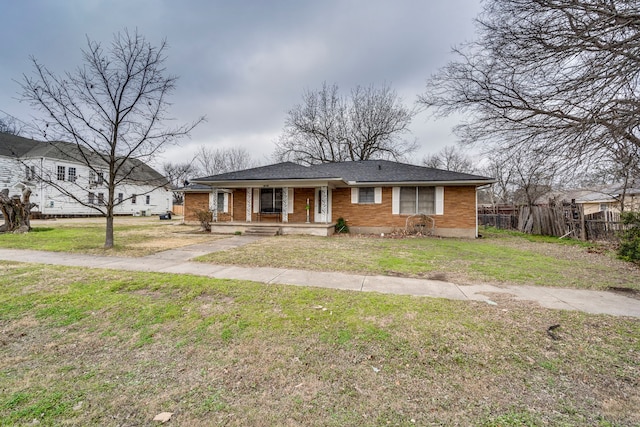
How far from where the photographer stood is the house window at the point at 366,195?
14641 mm

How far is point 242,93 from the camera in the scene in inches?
599

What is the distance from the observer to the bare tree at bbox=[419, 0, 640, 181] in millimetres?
4547

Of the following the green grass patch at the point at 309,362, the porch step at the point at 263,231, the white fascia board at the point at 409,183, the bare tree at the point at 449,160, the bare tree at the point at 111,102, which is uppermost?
the bare tree at the point at 449,160

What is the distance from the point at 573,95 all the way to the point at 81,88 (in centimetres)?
1360

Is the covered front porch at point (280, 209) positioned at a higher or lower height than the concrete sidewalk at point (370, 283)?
higher

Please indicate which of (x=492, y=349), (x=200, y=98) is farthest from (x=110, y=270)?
(x=200, y=98)

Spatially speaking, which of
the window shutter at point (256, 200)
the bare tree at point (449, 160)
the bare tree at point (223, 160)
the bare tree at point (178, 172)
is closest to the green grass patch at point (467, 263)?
the window shutter at point (256, 200)

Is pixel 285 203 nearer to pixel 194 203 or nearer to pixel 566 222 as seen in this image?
pixel 194 203

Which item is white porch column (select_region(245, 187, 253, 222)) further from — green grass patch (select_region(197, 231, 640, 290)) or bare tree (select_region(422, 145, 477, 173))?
bare tree (select_region(422, 145, 477, 173))

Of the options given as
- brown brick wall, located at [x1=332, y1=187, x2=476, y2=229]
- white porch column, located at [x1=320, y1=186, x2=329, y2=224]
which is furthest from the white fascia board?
white porch column, located at [x1=320, y1=186, x2=329, y2=224]

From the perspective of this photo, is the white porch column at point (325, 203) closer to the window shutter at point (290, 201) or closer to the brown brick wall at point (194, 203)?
the window shutter at point (290, 201)

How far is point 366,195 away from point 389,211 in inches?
58.8

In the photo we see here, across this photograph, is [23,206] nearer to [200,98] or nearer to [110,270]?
[200,98]

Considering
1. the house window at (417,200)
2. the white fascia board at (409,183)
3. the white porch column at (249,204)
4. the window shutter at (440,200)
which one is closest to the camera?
the white fascia board at (409,183)
